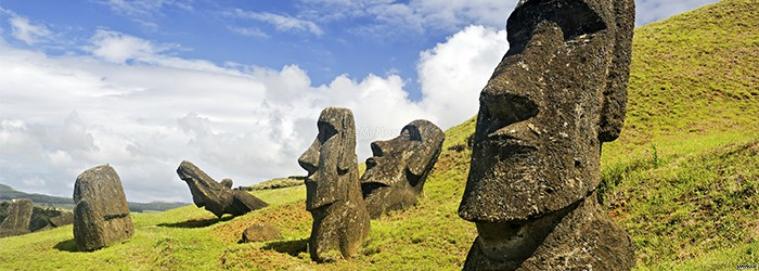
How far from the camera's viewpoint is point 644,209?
13453 mm

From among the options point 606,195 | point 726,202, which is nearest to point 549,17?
point 726,202

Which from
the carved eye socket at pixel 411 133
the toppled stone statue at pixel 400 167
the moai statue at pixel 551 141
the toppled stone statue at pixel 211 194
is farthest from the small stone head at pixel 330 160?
the toppled stone statue at pixel 211 194

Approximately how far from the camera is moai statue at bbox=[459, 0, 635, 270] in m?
7.13

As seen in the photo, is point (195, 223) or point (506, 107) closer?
point (506, 107)

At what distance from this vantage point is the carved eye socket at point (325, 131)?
17953 millimetres

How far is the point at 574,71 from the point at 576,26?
62cm

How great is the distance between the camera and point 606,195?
49.8 ft

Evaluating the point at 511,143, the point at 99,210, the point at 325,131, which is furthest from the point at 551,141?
the point at 99,210

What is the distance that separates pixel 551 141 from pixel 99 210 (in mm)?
18821

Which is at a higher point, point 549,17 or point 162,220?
point 549,17

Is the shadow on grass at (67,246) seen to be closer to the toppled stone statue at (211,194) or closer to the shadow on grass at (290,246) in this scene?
the toppled stone statue at (211,194)

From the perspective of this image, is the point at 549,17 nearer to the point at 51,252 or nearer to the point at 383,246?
the point at 383,246

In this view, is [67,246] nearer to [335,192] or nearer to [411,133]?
[335,192]

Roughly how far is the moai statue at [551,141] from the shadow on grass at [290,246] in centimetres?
1049
